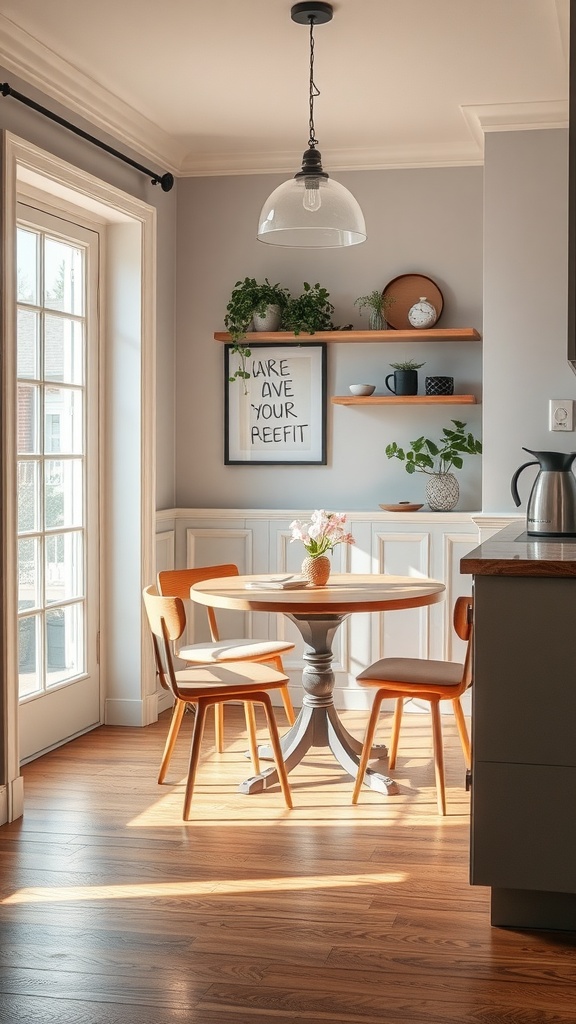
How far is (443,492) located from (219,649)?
1422mm

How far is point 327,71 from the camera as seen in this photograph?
4047 millimetres

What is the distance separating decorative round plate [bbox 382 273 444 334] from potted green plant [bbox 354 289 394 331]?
0.7 inches

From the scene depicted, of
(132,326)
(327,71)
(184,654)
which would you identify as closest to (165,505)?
(132,326)

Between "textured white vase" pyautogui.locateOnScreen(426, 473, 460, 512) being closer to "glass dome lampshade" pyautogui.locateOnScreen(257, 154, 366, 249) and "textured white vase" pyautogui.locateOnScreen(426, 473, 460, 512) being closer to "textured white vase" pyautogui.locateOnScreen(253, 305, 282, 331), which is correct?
"textured white vase" pyautogui.locateOnScreen(253, 305, 282, 331)

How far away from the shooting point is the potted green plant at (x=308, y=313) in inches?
200

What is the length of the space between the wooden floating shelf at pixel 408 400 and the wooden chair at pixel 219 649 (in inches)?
41.3

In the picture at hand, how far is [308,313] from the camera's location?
5.09m

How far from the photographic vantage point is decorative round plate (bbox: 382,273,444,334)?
16.7 feet

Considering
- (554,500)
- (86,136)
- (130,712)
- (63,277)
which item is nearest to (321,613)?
(554,500)

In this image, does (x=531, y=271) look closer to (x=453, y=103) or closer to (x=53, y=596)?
(x=453, y=103)

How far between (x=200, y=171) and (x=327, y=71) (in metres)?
1.41

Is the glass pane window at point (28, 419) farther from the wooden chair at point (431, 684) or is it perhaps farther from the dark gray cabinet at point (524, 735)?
the dark gray cabinet at point (524, 735)

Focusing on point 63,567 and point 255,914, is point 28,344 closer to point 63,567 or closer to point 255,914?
point 63,567

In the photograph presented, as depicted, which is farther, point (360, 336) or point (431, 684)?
point (360, 336)
